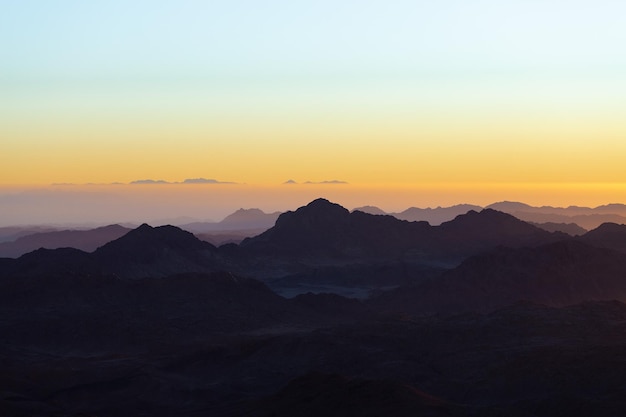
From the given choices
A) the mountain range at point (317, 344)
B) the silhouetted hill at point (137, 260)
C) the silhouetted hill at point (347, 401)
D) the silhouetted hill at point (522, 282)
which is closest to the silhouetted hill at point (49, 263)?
the mountain range at point (317, 344)

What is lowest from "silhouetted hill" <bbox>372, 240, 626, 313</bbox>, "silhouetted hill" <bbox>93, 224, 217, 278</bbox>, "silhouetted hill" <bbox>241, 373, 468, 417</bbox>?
"silhouetted hill" <bbox>241, 373, 468, 417</bbox>

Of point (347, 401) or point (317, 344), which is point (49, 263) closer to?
point (317, 344)

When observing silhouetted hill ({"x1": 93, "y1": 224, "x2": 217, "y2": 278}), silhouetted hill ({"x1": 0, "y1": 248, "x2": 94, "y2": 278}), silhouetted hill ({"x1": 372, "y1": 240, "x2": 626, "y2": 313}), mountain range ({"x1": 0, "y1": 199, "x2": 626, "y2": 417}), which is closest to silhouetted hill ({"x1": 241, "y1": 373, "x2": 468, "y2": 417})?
mountain range ({"x1": 0, "y1": 199, "x2": 626, "y2": 417})

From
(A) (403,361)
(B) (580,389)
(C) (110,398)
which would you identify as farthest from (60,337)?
(B) (580,389)

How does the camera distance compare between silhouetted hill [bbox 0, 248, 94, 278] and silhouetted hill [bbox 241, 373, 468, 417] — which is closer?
silhouetted hill [bbox 241, 373, 468, 417]

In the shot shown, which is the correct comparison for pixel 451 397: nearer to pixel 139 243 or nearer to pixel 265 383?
pixel 265 383

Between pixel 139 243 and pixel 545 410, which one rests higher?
pixel 139 243

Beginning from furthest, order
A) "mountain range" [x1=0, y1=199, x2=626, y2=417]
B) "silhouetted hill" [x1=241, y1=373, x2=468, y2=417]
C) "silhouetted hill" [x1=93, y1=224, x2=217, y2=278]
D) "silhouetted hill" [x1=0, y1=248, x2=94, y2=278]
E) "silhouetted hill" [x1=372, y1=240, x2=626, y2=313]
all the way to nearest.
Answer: "silhouetted hill" [x1=93, y1=224, x2=217, y2=278] → "silhouetted hill" [x1=0, y1=248, x2=94, y2=278] → "silhouetted hill" [x1=372, y1=240, x2=626, y2=313] → "mountain range" [x1=0, y1=199, x2=626, y2=417] → "silhouetted hill" [x1=241, y1=373, x2=468, y2=417]

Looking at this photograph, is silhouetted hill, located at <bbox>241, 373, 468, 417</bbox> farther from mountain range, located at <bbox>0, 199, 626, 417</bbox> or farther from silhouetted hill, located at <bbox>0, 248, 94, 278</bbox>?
silhouetted hill, located at <bbox>0, 248, 94, 278</bbox>
